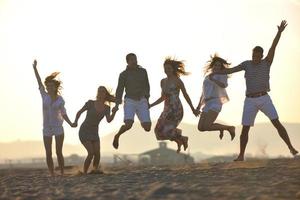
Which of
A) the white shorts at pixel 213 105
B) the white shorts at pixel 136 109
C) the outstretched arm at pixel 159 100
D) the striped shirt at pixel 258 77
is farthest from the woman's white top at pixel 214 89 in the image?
the white shorts at pixel 136 109

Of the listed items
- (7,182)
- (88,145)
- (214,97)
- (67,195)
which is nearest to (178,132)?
(214,97)

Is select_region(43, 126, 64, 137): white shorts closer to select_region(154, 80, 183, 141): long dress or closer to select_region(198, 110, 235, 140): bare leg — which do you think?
select_region(154, 80, 183, 141): long dress

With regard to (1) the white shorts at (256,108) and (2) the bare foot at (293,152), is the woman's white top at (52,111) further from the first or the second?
(2) the bare foot at (293,152)

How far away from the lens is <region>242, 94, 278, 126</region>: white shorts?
10508 mm

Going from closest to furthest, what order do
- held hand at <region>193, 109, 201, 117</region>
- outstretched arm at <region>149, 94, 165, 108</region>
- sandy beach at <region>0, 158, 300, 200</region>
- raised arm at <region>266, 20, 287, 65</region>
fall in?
sandy beach at <region>0, 158, 300, 200</region> → raised arm at <region>266, 20, 287, 65</region> → held hand at <region>193, 109, 201, 117</region> → outstretched arm at <region>149, 94, 165, 108</region>

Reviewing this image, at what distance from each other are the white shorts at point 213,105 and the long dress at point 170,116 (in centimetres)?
61

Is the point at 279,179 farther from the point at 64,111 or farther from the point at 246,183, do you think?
the point at 64,111

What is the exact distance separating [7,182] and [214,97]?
168 inches

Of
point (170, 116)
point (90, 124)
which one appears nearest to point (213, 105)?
point (170, 116)

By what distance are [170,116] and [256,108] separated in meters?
1.83

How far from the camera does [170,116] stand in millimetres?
11516

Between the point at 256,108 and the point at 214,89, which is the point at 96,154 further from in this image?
the point at 256,108

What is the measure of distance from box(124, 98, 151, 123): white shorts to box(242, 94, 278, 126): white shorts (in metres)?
1.89

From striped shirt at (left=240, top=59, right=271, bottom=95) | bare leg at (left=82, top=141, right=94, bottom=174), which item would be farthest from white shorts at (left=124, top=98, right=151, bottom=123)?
striped shirt at (left=240, top=59, right=271, bottom=95)
